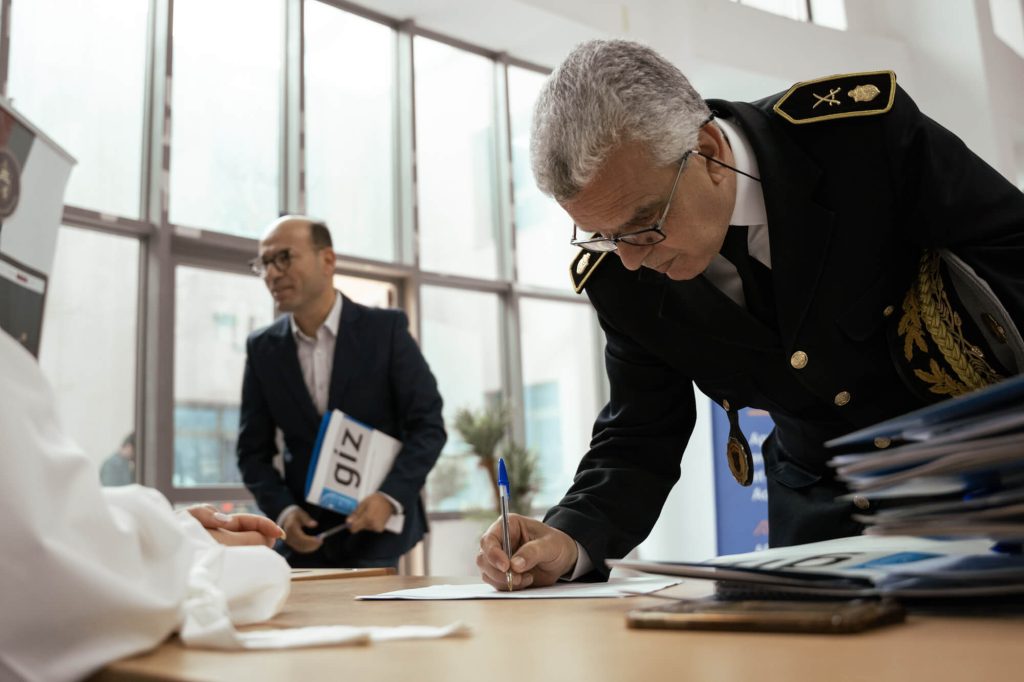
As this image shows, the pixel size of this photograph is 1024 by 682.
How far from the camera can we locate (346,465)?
2.75m

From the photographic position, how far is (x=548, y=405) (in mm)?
7848

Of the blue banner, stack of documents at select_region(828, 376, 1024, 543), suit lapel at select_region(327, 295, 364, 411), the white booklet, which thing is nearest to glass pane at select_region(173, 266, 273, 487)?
suit lapel at select_region(327, 295, 364, 411)

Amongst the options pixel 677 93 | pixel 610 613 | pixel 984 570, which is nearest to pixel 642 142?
pixel 677 93

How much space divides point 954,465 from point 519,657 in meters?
0.29

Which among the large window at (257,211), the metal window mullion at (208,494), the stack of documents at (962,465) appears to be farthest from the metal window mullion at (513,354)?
the stack of documents at (962,465)

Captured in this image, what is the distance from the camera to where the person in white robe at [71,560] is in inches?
22.9

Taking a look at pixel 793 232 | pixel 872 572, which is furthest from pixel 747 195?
pixel 872 572

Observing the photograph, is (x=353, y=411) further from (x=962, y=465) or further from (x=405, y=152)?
(x=405, y=152)

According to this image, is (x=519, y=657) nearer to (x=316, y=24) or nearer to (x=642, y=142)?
(x=642, y=142)

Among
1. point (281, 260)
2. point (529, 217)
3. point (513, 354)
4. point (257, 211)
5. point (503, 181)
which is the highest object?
point (503, 181)

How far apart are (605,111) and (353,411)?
2.02 m

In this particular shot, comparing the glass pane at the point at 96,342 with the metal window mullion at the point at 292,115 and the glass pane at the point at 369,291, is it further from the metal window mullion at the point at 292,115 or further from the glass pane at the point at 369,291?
the glass pane at the point at 369,291

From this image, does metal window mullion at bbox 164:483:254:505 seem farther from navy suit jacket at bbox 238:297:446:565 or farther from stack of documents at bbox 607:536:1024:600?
stack of documents at bbox 607:536:1024:600

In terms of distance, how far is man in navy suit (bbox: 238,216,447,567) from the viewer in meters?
2.91
